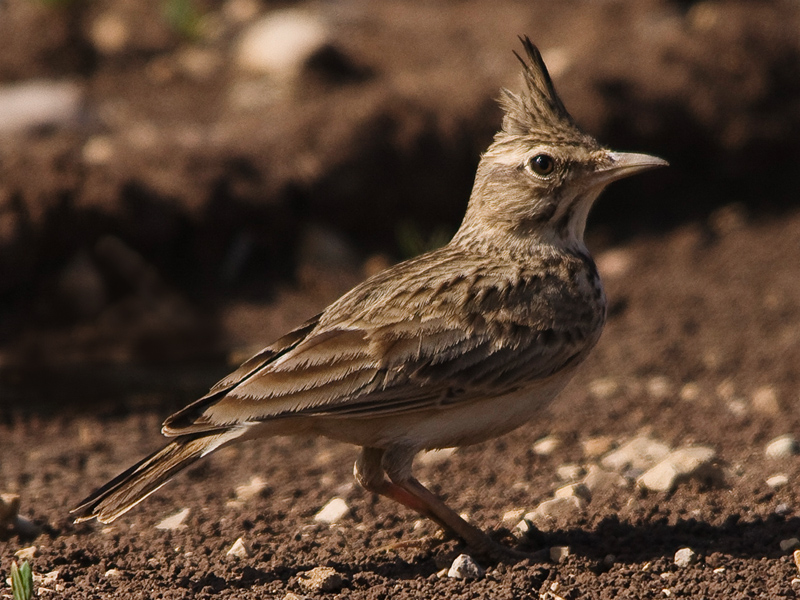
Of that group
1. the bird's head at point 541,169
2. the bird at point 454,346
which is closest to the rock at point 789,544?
the bird at point 454,346

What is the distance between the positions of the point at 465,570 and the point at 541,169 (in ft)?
5.41

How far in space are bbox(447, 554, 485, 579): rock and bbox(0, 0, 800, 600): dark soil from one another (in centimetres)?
5

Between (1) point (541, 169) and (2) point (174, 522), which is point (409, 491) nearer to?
(2) point (174, 522)

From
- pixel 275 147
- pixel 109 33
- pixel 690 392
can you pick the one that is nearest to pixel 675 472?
pixel 690 392

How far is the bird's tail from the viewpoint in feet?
13.5

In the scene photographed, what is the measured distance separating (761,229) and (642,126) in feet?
3.98

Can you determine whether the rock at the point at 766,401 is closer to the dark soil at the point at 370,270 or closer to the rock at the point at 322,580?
the dark soil at the point at 370,270

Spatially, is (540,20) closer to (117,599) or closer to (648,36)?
(648,36)

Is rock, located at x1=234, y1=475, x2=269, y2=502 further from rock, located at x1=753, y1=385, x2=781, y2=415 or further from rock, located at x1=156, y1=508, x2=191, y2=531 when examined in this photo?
rock, located at x1=753, y1=385, x2=781, y2=415

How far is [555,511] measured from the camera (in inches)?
189

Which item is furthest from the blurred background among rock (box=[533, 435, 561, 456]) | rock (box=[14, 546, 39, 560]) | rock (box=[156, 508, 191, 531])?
rock (box=[14, 546, 39, 560])

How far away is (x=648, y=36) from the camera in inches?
392

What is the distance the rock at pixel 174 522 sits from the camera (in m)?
4.95

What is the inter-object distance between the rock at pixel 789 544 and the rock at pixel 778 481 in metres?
0.60
